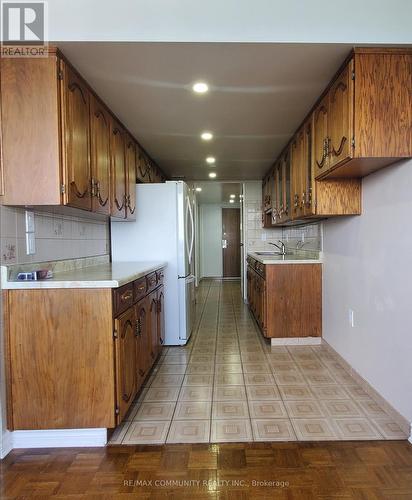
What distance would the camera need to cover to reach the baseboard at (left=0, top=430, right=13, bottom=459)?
1.67 m

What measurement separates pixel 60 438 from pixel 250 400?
3.85 ft

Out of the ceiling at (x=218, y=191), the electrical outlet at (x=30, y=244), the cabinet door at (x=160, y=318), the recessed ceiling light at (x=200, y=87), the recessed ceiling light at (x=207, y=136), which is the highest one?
the ceiling at (x=218, y=191)

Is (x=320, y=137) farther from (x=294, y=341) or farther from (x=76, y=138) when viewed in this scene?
(x=294, y=341)

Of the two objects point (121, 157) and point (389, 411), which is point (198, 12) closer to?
point (121, 157)

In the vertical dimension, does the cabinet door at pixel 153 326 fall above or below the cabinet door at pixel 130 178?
below

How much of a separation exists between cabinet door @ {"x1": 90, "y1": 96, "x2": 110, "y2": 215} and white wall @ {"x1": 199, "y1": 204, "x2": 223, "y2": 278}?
22.4 feet

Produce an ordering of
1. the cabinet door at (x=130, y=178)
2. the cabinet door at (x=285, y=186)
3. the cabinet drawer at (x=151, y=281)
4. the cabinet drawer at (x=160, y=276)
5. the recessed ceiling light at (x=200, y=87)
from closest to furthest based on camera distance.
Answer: the recessed ceiling light at (x=200, y=87)
the cabinet drawer at (x=151, y=281)
the cabinet drawer at (x=160, y=276)
the cabinet door at (x=130, y=178)
the cabinet door at (x=285, y=186)

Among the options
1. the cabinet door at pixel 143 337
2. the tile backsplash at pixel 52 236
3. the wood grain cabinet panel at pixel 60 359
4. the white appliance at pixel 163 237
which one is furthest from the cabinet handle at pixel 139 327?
the white appliance at pixel 163 237

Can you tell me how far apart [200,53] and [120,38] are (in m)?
0.42

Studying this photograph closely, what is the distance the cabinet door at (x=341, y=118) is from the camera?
5.82 ft

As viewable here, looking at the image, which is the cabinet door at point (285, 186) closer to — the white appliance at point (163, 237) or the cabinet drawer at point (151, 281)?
the white appliance at point (163, 237)

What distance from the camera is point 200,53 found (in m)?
1.74

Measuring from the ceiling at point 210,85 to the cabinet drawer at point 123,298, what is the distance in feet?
4.24

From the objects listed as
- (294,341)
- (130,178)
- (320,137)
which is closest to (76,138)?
(130,178)
